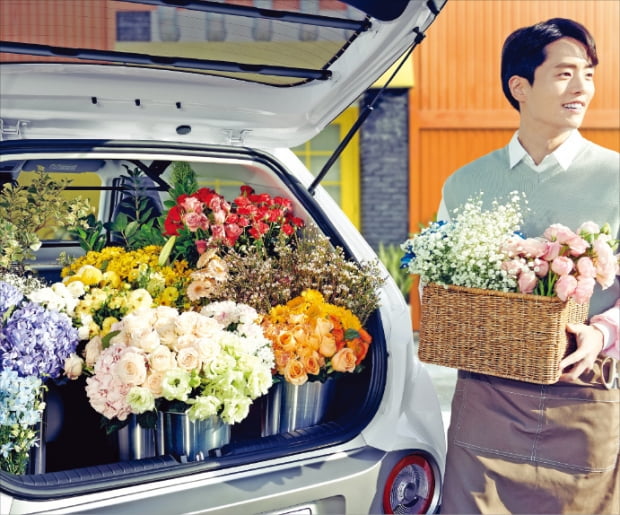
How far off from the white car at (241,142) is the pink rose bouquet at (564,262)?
0.59 metres

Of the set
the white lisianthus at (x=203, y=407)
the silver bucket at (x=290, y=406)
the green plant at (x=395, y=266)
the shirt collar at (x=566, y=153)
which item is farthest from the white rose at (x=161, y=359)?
the green plant at (x=395, y=266)

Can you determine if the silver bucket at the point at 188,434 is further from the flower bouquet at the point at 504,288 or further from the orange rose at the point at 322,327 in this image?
the flower bouquet at the point at 504,288

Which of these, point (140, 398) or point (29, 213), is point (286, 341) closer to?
point (140, 398)

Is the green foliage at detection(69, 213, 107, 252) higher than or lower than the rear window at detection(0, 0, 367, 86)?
lower

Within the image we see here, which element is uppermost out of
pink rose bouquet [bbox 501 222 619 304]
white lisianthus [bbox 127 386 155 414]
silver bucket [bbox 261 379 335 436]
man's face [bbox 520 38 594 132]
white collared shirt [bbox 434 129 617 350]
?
man's face [bbox 520 38 594 132]

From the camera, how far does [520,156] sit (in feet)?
7.09

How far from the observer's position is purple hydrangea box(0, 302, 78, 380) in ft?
6.61

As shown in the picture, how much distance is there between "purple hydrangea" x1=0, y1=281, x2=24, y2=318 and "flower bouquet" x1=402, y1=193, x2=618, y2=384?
105 cm

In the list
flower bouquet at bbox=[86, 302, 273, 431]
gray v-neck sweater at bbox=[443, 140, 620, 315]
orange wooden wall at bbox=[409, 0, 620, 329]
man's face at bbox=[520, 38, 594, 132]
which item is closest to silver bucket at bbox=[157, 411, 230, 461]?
flower bouquet at bbox=[86, 302, 273, 431]

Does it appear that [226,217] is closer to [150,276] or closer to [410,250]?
[150,276]

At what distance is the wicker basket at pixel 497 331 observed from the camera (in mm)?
1864

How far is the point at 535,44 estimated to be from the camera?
83.1 inches

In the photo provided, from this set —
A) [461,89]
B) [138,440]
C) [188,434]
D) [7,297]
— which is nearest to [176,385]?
[188,434]

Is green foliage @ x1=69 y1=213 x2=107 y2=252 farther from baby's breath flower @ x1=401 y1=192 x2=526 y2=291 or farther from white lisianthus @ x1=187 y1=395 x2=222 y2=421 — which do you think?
baby's breath flower @ x1=401 y1=192 x2=526 y2=291
